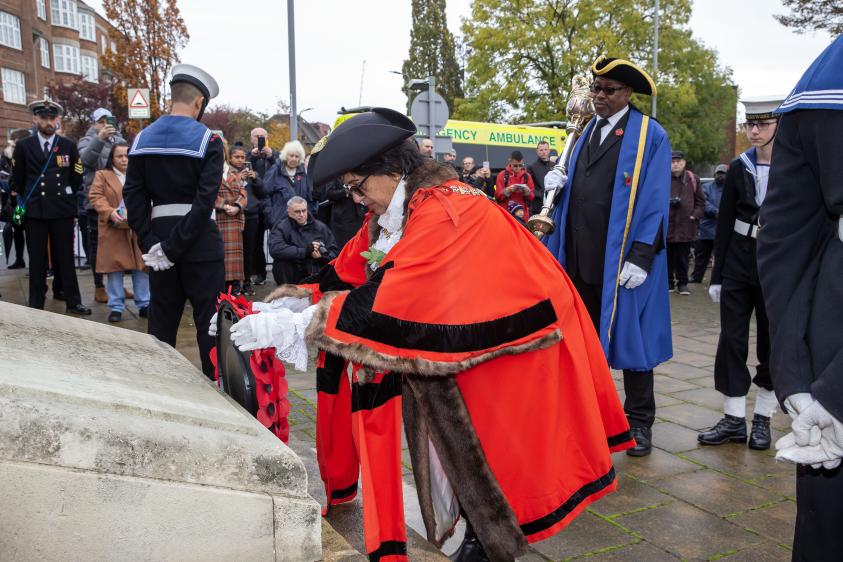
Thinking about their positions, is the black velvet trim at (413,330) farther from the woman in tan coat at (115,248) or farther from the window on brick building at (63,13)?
the window on brick building at (63,13)

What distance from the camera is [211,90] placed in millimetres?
4426

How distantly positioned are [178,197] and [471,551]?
105 inches

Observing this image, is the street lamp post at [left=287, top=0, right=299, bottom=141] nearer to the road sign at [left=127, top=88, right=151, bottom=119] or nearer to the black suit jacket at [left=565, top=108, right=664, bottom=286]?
the road sign at [left=127, top=88, right=151, bottom=119]

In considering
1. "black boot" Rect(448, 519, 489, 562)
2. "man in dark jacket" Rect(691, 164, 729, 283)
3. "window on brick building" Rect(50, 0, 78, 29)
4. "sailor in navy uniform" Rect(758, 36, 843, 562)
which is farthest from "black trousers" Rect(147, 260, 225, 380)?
"window on brick building" Rect(50, 0, 78, 29)

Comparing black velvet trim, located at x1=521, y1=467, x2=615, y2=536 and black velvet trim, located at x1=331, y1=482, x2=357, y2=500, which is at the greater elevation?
black velvet trim, located at x1=521, y1=467, x2=615, y2=536

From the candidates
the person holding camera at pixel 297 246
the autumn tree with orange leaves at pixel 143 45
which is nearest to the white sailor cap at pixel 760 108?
the person holding camera at pixel 297 246

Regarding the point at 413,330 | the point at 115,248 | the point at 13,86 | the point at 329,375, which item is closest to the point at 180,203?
the point at 329,375

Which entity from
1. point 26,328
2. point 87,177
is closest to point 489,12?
point 87,177

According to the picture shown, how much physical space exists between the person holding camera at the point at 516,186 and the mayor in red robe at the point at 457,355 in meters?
7.40

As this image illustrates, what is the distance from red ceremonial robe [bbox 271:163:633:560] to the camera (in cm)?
236

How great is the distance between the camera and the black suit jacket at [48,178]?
23.4ft

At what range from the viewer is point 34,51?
35.6m

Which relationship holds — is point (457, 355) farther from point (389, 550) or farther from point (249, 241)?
point (249, 241)

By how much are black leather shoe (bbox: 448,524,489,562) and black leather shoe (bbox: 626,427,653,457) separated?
1.51 m
